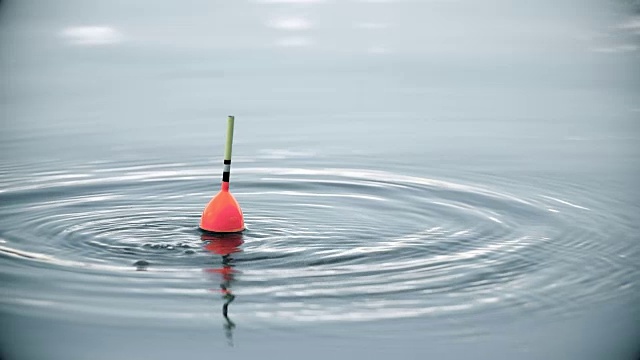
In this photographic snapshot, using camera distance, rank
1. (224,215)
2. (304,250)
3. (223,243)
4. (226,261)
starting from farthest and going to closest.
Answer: (224,215) → (223,243) → (304,250) → (226,261)

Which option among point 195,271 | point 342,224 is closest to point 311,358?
point 195,271

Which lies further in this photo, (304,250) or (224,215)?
(224,215)

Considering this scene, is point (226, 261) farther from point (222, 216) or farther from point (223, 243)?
point (222, 216)

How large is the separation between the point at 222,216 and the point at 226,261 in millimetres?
689

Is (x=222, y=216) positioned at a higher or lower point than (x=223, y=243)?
higher

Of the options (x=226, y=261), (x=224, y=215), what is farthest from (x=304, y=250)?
(x=224, y=215)

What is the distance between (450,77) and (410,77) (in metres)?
0.48

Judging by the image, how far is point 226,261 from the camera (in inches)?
253

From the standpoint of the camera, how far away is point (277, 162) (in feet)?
30.3

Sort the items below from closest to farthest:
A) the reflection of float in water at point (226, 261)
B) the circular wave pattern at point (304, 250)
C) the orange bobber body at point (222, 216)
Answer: the reflection of float in water at point (226, 261)
the circular wave pattern at point (304, 250)
the orange bobber body at point (222, 216)

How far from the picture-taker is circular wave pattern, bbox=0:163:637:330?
18.9ft

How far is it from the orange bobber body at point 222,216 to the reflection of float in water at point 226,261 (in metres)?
0.08

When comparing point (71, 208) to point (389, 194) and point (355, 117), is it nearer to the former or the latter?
point (389, 194)

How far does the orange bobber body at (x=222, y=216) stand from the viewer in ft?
23.1
